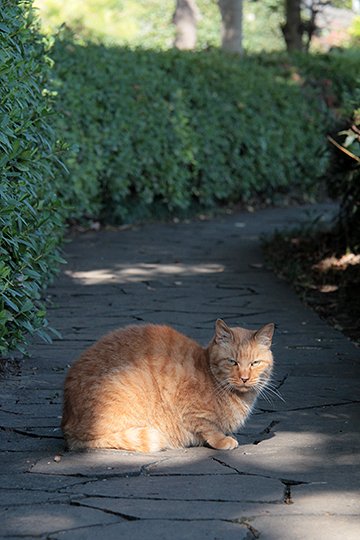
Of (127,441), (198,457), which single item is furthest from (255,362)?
(127,441)

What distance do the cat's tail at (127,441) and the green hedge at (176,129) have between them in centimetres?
794

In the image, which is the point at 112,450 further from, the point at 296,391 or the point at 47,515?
the point at 296,391

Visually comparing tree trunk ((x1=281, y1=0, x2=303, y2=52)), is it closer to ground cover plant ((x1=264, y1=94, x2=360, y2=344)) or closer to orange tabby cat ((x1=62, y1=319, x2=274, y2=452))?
ground cover plant ((x1=264, y1=94, x2=360, y2=344))

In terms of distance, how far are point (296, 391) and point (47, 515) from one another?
2.70 metres

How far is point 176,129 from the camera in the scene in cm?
1781

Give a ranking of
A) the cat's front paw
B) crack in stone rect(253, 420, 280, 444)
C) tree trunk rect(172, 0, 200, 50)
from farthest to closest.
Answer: tree trunk rect(172, 0, 200, 50) < crack in stone rect(253, 420, 280, 444) < the cat's front paw

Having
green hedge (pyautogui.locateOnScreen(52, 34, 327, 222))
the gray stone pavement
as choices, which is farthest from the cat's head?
green hedge (pyautogui.locateOnScreen(52, 34, 327, 222))

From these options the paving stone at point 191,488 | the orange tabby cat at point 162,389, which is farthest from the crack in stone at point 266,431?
the paving stone at point 191,488

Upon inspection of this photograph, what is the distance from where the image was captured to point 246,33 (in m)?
60.6

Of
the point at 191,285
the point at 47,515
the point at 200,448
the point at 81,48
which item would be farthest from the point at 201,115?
the point at 47,515

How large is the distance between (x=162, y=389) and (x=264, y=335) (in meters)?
0.63

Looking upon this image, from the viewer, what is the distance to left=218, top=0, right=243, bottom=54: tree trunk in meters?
25.4

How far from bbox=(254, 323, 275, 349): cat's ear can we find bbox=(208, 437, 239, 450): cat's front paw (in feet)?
1.81

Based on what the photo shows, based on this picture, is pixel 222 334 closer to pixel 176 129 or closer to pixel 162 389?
pixel 162 389
